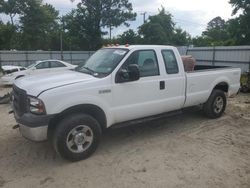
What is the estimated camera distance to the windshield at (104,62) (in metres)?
5.06

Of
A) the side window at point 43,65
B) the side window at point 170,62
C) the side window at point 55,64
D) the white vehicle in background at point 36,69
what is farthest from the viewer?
the side window at point 55,64

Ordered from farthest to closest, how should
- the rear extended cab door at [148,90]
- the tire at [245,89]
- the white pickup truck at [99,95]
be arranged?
the tire at [245,89], the rear extended cab door at [148,90], the white pickup truck at [99,95]

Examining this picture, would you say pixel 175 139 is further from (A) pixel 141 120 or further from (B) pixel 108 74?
(B) pixel 108 74

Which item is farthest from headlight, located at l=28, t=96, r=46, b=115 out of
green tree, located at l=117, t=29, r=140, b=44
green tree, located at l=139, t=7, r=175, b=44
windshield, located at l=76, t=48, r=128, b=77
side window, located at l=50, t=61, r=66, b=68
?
green tree, located at l=117, t=29, r=140, b=44

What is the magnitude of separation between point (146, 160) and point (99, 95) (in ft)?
4.52

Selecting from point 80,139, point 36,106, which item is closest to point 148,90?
point 80,139

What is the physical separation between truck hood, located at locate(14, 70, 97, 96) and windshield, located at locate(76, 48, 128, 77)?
0.86 feet

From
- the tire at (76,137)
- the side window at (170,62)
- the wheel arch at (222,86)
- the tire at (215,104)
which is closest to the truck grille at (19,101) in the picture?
the tire at (76,137)

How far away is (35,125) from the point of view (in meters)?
4.20

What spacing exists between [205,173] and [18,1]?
34.8 m

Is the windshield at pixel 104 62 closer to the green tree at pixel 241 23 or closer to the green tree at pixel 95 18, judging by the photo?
the green tree at pixel 241 23

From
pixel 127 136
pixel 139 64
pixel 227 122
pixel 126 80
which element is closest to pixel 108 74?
pixel 126 80

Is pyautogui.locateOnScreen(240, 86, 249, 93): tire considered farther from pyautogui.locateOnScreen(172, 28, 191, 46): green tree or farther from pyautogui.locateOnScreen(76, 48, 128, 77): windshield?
pyautogui.locateOnScreen(172, 28, 191, 46): green tree

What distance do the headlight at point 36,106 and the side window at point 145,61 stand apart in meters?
1.81
